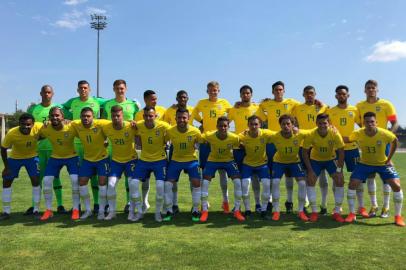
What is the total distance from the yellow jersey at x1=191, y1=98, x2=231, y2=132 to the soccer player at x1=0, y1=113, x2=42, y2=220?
3.40 metres

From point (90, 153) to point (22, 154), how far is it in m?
1.44

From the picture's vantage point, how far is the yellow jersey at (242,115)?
7.64 m

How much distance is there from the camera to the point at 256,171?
709cm

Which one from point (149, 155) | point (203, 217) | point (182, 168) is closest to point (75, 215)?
point (149, 155)

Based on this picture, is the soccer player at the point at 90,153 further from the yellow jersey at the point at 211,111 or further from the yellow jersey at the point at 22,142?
the yellow jersey at the point at 211,111

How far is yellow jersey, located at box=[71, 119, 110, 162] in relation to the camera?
23.1 ft

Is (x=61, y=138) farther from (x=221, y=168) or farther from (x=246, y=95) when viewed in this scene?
(x=246, y=95)

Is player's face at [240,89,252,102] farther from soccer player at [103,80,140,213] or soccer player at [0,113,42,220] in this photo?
soccer player at [0,113,42,220]

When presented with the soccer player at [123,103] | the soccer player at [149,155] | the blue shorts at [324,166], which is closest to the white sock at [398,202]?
the blue shorts at [324,166]

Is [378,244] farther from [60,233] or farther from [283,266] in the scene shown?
[60,233]

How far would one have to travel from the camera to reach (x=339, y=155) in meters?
6.86

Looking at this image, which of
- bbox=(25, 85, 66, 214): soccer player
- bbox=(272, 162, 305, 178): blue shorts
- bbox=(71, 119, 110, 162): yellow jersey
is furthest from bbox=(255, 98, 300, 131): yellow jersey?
bbox=(25, 85, 66, 214): soccer player

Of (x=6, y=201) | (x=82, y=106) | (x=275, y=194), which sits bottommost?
(x=6, y=201)

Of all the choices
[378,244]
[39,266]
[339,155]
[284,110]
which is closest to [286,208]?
[339,155]
